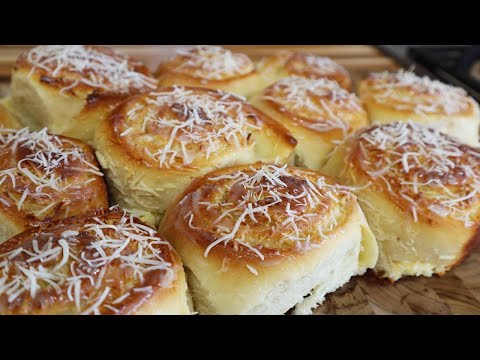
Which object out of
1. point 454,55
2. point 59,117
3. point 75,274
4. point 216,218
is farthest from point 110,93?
point 454,55

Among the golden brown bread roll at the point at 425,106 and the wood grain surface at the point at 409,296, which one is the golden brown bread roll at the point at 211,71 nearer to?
the golden brown bread roll at the point at 425,106

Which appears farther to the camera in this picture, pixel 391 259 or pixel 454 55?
pixel 454 55

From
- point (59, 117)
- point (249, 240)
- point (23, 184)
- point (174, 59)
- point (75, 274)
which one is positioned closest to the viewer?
point (75, 274)

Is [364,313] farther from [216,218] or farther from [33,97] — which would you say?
[33,97]

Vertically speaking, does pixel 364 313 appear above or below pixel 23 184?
below

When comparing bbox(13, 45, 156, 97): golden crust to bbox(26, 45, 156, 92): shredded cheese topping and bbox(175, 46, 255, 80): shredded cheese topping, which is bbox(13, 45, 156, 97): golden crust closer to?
bbox(26, 45, 156, 92): shredded cheese topping

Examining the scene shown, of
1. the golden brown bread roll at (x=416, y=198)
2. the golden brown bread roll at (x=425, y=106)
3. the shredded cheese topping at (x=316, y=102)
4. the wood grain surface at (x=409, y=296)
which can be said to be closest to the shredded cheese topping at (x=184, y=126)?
the shredded cheese topping at (x=316, y=102)

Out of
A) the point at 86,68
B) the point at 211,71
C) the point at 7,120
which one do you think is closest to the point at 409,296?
the point at 211,71

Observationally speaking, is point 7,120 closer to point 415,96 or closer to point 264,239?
point 264,239
